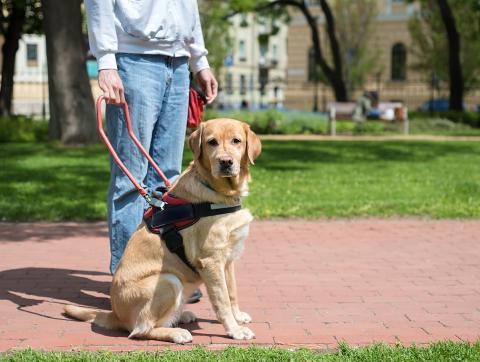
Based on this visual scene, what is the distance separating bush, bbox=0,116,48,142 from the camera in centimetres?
2019

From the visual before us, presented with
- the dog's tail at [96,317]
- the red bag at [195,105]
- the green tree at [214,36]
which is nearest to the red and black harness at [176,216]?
the dog's tail at [96,317]

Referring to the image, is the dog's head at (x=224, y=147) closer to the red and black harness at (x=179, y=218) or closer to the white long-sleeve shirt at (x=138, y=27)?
the red and black harness at (x=179, y=218)

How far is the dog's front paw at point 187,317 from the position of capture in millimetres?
4953

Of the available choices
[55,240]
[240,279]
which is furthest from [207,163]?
[55,240]

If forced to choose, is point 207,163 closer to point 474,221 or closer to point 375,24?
point 474,221

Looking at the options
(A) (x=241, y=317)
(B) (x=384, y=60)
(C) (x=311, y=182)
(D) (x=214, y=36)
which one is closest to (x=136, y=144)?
(A) (x=241, y=317)

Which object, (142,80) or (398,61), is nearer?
(142,80)

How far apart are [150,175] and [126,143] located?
379 mm

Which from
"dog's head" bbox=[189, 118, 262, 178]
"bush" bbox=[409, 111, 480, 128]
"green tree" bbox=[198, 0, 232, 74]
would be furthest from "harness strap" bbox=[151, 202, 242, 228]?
"green tree" bbox=[198, 0, 232, 74]

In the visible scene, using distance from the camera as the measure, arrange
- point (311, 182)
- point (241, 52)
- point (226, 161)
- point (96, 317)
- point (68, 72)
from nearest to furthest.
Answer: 1. point (226, 161)
2. point (96, 317)
3. point (311, 182)
4. point (68, 72)
5. point (241, 52)

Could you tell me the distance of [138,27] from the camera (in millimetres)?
4988

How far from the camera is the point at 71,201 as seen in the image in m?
10.0

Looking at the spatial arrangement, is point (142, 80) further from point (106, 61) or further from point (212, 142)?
point (212, 142)

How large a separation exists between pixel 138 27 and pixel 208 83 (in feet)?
2.44
